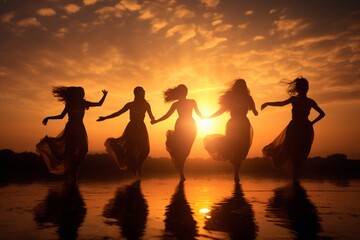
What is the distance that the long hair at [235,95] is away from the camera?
537 inches

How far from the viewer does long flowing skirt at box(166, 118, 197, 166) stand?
14117mm

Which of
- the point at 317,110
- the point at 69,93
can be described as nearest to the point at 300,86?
the point at 317,110

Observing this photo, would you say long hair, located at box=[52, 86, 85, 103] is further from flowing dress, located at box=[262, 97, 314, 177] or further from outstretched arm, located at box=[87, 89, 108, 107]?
flowing dress, located at box=[262, 97, 314, 177]

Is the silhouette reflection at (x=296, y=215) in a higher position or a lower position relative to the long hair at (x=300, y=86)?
lower

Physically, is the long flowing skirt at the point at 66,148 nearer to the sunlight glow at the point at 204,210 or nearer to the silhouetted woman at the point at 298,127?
the silhouetted woman at the point at 298,127

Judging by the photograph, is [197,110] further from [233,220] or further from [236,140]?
[233,220]

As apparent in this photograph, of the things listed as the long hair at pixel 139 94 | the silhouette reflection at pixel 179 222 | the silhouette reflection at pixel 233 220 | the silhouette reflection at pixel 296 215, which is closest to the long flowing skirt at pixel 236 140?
the long hair at pixel 139 94

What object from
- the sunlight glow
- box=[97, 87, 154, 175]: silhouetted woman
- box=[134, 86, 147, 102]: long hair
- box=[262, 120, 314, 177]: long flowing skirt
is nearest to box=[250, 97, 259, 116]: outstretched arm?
box=[262, 120, 314, 177]: long flowing skirt

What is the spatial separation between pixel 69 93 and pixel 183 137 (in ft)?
14.0

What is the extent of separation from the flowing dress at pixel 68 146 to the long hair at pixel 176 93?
9.93 feet

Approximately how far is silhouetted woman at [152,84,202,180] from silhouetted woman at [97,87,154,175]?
0.59m

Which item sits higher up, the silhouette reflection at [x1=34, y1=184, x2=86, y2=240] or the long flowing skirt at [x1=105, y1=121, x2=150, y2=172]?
the long flowing skirt at [x1=105, y1=121, x2=150, y2=172]

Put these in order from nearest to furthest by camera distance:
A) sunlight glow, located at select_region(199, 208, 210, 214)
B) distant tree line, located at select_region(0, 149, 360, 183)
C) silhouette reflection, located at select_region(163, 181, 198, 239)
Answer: silhouette reflection, located at select_region(163, 181, 198, 239) < sunlight glow, located at select_region(199, 208, 210, 214) < distant tree line, located at select_region(0, 149, 360, 183)

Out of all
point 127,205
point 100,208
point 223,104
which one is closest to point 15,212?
point 100,208
